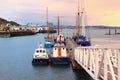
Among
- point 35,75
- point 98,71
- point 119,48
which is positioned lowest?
point 35,75

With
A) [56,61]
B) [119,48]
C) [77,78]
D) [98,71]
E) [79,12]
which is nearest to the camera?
[119,48]

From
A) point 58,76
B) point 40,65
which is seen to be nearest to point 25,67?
point 40,65

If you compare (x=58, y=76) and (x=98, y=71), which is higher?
(x=98, y=71)

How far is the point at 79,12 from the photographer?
103562mm

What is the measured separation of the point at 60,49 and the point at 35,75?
27.2ft

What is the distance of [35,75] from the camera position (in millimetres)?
42406

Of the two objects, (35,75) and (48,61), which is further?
(48,61)

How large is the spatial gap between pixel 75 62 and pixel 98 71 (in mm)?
22099

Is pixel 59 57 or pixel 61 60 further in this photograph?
pixel 61 60

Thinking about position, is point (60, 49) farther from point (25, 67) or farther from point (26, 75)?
point (26, 75)

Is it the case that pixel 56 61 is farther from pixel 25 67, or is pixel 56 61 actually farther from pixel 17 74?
pixel 17 74

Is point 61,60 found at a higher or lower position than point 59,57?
lower

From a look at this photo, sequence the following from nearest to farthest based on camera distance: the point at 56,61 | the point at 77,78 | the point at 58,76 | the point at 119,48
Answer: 1. the point at 119,48
2. the point at 77,78
3. the point at 58,76
4. the point at 56,61

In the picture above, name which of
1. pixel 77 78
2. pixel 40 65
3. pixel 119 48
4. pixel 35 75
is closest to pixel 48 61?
pixel 40 65
